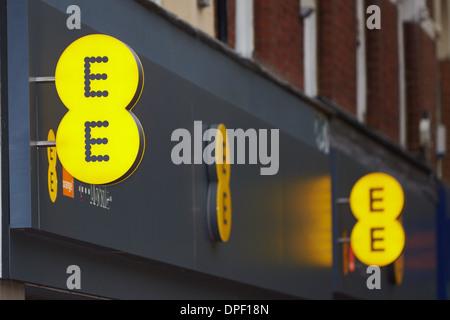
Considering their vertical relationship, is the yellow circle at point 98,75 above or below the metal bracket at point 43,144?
above

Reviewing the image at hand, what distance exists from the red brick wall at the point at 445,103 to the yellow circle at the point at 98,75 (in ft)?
47.1

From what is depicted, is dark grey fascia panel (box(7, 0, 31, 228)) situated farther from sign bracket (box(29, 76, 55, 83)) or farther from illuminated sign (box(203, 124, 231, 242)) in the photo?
illuminated sign (box(203, 124, 231, 242))

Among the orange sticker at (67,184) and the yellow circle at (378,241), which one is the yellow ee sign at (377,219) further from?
the orange sticker at (67,184)

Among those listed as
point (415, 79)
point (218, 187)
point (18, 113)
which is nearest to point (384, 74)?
point (415, 79)

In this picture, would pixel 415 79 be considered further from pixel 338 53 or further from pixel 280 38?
pixel 280 38

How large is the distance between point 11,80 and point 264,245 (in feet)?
15.4

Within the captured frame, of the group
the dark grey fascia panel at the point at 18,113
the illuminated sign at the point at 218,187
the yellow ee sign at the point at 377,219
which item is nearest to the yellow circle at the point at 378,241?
the yellow ee sign at the point at 377,219

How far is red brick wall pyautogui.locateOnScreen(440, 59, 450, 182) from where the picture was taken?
70.5 ft

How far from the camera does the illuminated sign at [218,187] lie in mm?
10586

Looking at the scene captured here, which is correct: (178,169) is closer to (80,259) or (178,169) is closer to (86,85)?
(80,259)

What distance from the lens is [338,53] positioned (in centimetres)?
1544

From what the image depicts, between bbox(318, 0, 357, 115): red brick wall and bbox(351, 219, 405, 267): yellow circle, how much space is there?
6.90 feet

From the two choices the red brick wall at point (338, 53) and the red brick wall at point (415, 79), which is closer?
the red brick wall at point (338, 53)

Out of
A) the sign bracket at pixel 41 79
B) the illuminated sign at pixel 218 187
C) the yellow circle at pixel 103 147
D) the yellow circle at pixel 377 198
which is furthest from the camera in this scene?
the yellow circle at pixel 377 198
